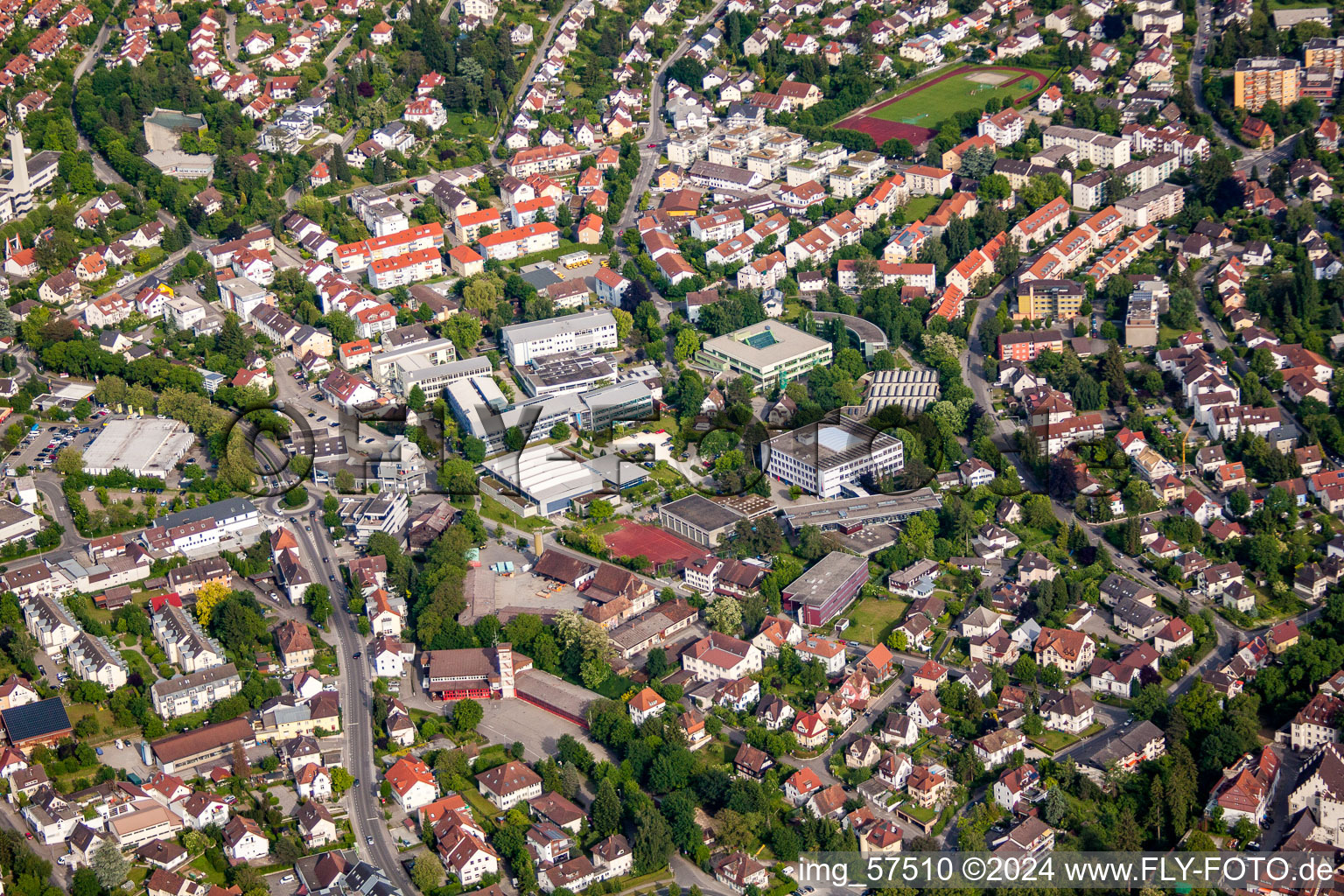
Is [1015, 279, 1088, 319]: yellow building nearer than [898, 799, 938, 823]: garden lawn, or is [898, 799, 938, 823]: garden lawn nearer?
[898, 799, 938, 823]: garden lawn

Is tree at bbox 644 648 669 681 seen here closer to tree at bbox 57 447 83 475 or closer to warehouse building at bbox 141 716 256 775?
warehouse building at bbox 141 716 256 775

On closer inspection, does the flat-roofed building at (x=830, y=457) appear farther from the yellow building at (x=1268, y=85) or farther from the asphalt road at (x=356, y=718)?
the yellow building at (x=1268, y=85)

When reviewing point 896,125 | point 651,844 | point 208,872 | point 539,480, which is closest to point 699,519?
point 539,480

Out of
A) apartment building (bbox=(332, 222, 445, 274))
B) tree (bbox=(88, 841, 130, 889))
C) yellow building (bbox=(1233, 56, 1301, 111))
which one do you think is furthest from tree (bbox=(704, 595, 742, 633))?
yellow building (bbox=(1233, 56, 1301, 111))

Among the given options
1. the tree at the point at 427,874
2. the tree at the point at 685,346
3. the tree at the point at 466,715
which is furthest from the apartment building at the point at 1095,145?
the tree at the point at 427,874

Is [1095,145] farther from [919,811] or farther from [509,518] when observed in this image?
[919,811]
